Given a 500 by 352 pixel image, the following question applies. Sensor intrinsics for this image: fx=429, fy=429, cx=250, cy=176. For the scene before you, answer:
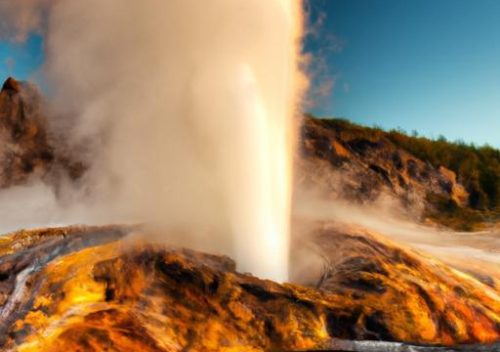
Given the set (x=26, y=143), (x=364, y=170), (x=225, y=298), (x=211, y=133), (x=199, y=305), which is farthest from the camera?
(x=364, y=170)

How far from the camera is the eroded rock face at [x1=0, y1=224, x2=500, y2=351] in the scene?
5066mm

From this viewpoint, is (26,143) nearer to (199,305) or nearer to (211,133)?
(211,133)

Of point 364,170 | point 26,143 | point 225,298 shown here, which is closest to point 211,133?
point 225,298

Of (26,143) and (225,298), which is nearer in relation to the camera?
(225,298)

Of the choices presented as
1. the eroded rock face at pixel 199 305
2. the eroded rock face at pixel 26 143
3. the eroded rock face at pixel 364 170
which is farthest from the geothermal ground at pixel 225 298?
the eroded rock face at pixel 364 170

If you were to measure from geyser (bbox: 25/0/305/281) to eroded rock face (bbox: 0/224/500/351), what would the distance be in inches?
56.7

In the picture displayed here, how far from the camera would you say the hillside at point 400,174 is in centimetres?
2366

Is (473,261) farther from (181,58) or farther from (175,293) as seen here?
(181,58)

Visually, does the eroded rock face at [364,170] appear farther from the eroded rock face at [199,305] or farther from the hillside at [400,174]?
the eroded rock face at [199,305]

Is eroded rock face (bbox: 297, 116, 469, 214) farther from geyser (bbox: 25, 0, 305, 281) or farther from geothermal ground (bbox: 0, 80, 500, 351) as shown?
geothermal ground (bbox: 0, 80, 500, 351)

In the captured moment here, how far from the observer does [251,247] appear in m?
7.70

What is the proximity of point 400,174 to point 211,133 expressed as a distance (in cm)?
1966

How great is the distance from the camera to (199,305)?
5.67 m

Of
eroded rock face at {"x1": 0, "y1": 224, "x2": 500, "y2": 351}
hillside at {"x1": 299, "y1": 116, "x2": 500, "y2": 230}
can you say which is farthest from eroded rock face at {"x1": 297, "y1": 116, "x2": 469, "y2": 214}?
eroded rock face at {"x1": 0, "y1": 224, "x2": 500, "y2": 351}
